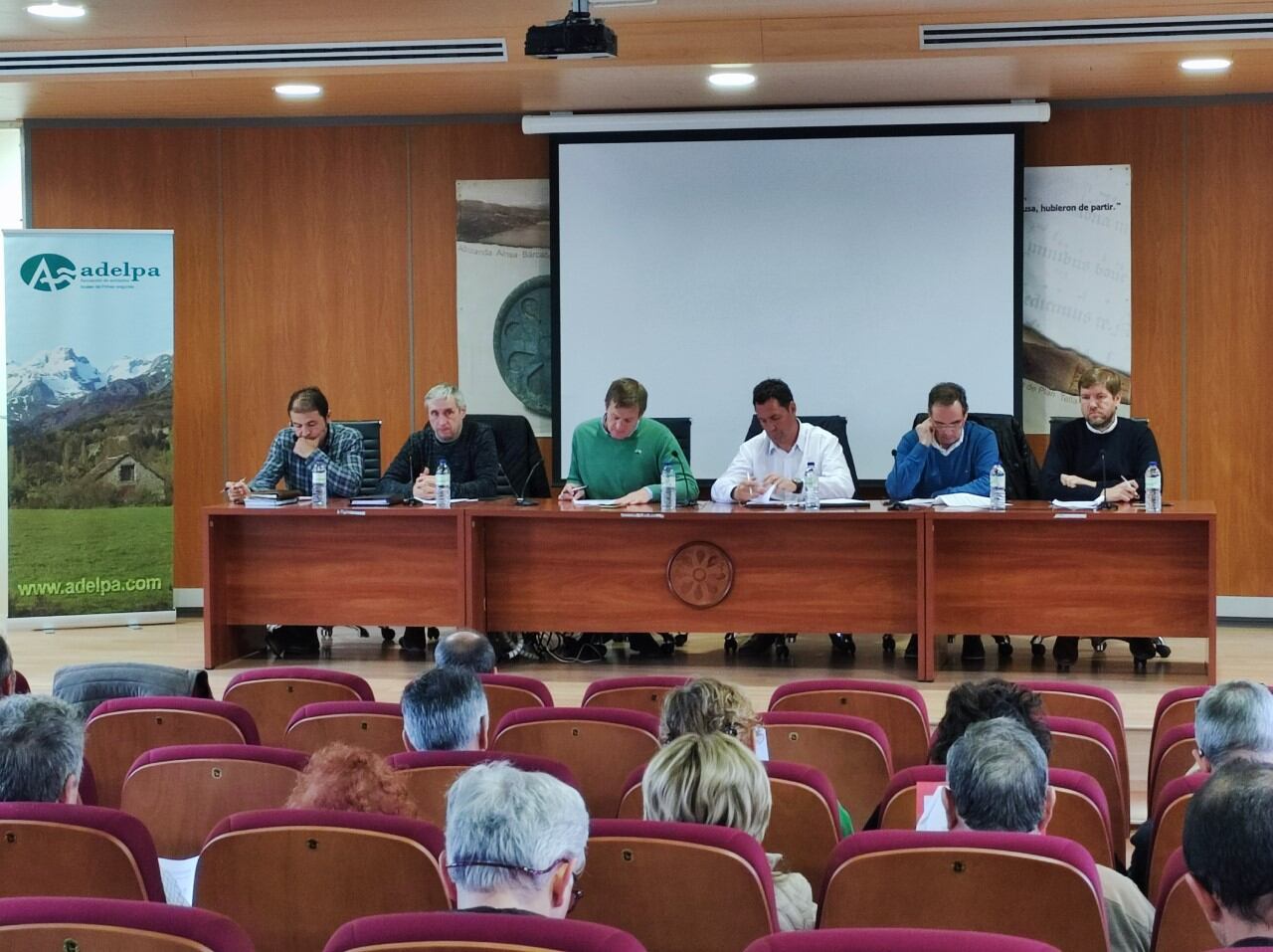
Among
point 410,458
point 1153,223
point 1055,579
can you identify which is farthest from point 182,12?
point 1153,223

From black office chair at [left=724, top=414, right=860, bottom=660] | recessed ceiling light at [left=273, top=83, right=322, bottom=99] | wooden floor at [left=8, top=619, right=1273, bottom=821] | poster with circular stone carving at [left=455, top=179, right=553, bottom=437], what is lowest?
wooden floor at [left=8, top=619, right=1273, bottom=821]

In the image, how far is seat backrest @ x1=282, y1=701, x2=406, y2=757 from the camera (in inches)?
138

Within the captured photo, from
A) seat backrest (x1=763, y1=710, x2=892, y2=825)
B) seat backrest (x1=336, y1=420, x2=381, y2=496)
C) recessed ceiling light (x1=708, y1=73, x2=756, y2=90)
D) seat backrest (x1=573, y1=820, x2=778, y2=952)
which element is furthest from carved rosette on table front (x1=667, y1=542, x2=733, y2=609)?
seat backrest (x1=573, y1=820, x2=778, y2=952)

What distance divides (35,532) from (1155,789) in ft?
20.6

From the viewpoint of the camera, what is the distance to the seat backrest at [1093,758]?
3.34 meters

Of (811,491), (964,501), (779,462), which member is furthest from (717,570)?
(964,501)

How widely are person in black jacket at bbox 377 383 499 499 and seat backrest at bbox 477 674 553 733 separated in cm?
276

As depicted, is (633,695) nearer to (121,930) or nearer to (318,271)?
(121,930)

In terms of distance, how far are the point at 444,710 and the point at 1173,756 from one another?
1.62 m

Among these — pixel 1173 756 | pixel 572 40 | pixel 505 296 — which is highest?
pixel 572 40

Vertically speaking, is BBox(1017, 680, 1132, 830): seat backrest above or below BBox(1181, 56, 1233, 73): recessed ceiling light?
below

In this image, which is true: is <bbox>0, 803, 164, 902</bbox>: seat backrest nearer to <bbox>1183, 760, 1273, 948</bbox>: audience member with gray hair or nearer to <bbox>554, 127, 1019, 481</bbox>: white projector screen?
<bbox>1183, 760, 1273, 948</bbox>: audience member with gray hair

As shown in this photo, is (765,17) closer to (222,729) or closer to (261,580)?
(261,580)

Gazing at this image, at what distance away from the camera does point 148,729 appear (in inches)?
138
